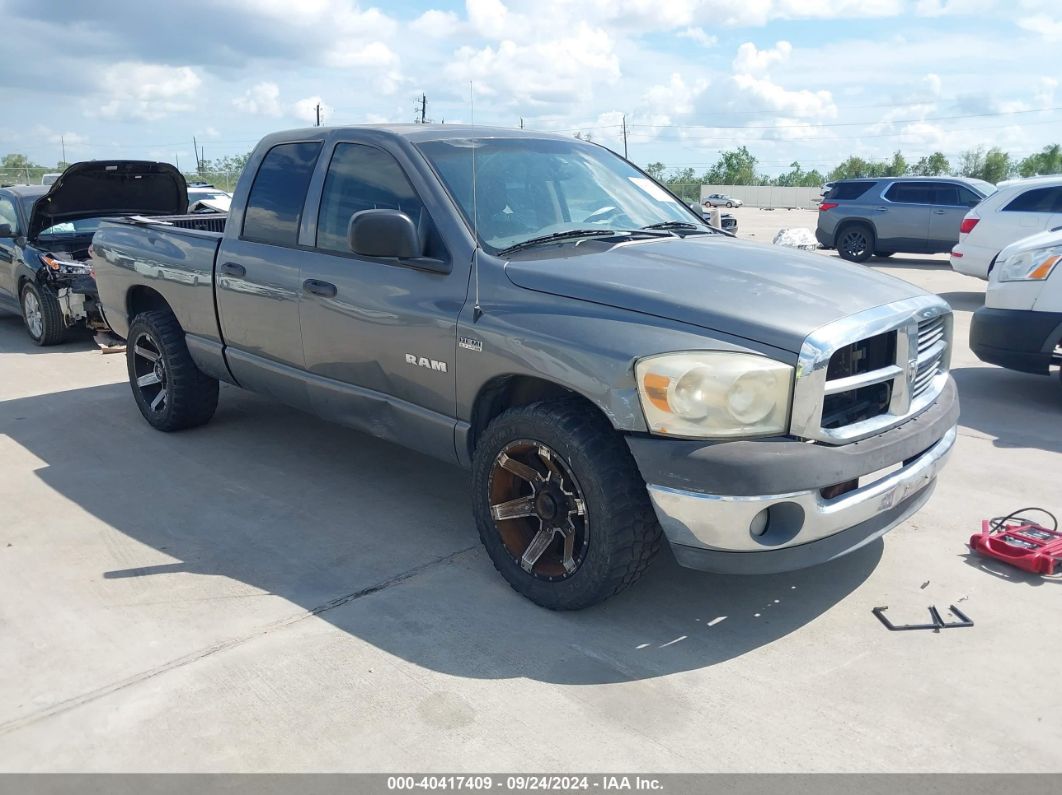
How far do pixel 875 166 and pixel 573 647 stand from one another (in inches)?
3186

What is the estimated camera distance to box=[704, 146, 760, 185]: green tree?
301 ft

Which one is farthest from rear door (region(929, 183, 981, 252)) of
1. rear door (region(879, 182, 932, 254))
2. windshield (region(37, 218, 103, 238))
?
windshield (region(37, 218, 103, 238))

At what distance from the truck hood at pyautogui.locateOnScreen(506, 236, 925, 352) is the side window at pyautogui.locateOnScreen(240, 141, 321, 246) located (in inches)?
Result: 63.1

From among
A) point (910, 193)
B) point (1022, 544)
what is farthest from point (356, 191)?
point (910, 193)

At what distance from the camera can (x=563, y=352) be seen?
135 inches

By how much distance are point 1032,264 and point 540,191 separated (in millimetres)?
4205

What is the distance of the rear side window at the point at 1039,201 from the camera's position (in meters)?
11.9

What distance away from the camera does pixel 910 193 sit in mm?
17125

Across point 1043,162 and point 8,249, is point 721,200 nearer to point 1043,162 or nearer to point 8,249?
point 1043,162

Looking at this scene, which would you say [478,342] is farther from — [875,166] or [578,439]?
[875,166]

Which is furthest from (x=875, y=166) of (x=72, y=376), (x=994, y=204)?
(x=72, y=376)

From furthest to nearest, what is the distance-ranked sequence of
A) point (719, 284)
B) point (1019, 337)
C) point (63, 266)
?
point (63, 266) < point (1019, 337) < point (719, 284)

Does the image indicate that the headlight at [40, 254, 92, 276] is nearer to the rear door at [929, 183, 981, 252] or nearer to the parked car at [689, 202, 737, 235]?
the parked car at [689, 202, 737, 235]

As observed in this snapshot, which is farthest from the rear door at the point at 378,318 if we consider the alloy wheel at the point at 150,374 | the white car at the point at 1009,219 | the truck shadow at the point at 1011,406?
the white car at the point at 1009,219
